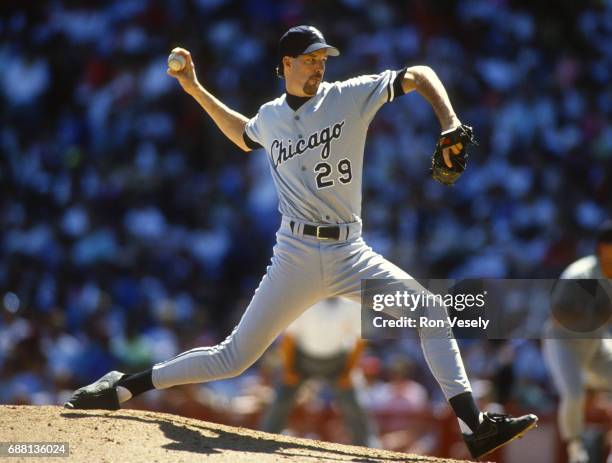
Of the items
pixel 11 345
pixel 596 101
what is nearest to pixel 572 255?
pixel 596 101

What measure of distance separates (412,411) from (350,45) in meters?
5.00

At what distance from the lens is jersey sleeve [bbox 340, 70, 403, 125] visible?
178 inches

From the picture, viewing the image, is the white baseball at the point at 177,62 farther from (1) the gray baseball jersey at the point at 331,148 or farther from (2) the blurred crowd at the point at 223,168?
(2) the blurred crowd at the point at 223,168

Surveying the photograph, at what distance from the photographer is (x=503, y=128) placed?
11453 mm

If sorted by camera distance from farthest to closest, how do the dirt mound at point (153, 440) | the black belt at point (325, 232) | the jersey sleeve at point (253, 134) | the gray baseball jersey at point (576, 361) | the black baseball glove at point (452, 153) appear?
the gray baseball jersey at point (576, 361), the jersey sleeve at point (253, 134), the black belt at point (325, 232), the dirt mound at point (153, 440), the black baseball glove at point (452, 153)

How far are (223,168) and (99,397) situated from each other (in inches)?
262

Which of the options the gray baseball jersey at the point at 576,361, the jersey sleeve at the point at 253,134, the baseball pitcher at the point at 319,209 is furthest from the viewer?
the gray baseball jersey at the point at 576,361

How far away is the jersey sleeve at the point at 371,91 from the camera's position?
4523mm

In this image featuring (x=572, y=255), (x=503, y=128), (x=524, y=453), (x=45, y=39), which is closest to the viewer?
(x=524, y=453)

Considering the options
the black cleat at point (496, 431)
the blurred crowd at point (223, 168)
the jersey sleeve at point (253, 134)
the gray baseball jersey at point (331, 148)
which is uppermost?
the blurred crowd at point (223, 168)

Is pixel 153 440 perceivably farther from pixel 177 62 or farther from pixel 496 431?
pixel 177 62

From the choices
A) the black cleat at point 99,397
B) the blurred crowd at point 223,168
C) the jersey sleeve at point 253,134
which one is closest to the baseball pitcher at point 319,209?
the jersey sleeve at point 253,134

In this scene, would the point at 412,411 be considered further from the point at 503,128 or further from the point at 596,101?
the point at 596,101

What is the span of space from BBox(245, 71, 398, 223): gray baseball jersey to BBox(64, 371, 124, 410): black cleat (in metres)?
1.19
